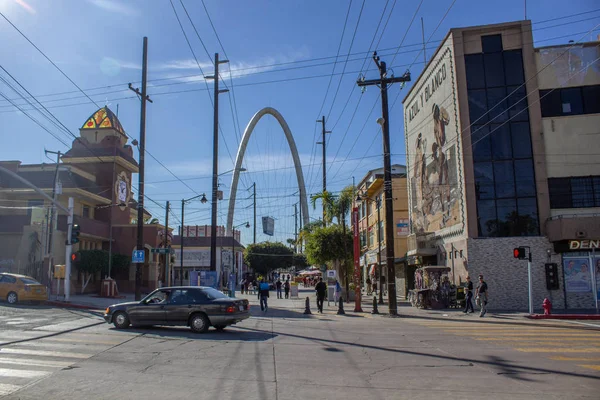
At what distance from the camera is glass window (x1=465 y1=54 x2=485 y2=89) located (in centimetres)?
2916

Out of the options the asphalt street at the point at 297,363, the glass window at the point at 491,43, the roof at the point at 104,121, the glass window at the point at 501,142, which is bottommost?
the asphalt street at the point at 297,363

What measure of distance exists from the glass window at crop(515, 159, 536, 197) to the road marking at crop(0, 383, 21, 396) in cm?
2612

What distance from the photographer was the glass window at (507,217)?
2775cm

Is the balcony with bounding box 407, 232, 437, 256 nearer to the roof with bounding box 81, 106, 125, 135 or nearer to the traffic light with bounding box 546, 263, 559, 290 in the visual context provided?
the traffic light with bounding box 546, 263, 559, 290

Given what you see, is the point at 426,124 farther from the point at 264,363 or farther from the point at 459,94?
the point at 264,363

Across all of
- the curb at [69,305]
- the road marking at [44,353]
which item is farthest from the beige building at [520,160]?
the road marking at [44,353]

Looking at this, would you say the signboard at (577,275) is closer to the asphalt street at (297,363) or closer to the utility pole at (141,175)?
the asphalt street at (297,363)

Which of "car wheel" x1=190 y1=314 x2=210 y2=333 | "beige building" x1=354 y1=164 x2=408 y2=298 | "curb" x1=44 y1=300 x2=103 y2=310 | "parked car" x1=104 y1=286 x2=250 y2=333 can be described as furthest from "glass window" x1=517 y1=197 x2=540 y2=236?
"curb" x1=44 y1=300 x2=103 y2=310

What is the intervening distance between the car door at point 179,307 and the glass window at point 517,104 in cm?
2140

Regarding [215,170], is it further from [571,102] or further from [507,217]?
[571,102]

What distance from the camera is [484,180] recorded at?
93.0ft

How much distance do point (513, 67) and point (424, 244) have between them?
1248cm

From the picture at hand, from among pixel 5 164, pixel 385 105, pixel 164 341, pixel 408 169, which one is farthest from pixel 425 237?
pixel 5 164

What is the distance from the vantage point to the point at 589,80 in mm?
28125
